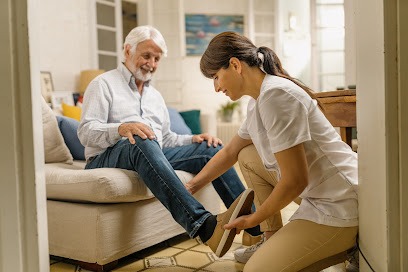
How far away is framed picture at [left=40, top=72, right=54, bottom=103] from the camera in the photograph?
5145 mm

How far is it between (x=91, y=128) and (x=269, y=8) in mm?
Result: 5978

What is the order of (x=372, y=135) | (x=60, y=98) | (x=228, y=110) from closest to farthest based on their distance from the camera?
(x=372, y=135) < (x=60, y=98) < (x=228, y=110)

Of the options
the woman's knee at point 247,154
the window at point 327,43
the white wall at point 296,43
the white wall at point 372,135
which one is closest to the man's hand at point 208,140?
the woman's knee at point 247,154

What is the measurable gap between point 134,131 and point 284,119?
88cm

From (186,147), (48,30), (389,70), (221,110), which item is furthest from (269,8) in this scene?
(389,70)

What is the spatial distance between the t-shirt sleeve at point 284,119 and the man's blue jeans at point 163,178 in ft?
2.03

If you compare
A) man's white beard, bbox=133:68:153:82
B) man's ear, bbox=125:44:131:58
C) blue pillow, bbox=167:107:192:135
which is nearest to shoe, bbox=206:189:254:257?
man's white beard, bbox=133:68:153:82

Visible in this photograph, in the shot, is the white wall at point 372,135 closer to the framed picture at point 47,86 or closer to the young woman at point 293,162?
the young woman at point 293,162

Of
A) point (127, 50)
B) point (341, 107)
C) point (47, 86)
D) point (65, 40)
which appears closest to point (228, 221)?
point (341, 107)

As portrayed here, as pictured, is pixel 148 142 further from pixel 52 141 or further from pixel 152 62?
pixel 52 141

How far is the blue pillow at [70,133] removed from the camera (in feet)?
8.89

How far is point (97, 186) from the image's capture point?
6.62 feet

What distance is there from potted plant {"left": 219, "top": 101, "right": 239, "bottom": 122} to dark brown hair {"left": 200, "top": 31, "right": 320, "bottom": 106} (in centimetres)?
560

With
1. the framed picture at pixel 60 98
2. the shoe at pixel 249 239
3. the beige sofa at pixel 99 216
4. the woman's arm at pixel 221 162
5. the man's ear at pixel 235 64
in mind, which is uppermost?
the man's ear at pixel 235 64
